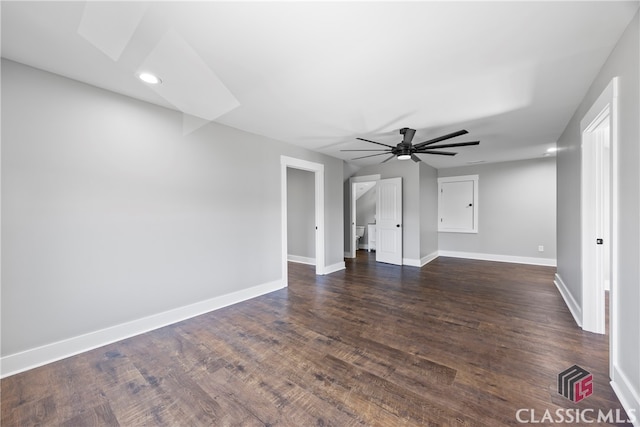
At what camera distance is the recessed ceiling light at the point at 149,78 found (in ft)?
7.23

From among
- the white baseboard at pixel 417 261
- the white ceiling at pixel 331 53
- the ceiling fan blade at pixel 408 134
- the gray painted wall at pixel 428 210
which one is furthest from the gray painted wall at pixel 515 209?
the ceiling fan blade at pixel 408 134

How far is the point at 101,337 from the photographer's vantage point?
7.98 feet

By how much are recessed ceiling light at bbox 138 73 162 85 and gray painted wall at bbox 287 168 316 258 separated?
3.69m

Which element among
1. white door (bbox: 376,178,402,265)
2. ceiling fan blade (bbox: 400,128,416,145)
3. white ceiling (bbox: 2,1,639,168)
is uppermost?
white ceiling (bbox: 2,1,639,168)

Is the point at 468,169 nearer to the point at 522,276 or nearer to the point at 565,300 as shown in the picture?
the point at 522,276

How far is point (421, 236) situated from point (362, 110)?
3.82 meters

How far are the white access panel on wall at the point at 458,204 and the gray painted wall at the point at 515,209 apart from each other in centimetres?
12

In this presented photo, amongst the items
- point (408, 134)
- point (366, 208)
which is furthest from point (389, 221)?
point (408, 134)

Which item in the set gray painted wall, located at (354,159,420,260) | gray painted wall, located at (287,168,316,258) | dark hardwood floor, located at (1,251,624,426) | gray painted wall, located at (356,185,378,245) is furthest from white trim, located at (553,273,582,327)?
gray painted wall, located at (356,185,378,245)

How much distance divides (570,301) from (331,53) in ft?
13.2

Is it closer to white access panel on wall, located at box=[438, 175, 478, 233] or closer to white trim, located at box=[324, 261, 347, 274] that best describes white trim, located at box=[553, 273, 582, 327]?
white access panel on wall, located at box=[438, 175, 478, 233]

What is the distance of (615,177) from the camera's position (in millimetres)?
1761

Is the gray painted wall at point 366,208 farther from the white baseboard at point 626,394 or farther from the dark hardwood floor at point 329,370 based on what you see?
the white baseboard at point 626,394

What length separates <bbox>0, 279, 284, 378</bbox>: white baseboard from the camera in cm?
204
